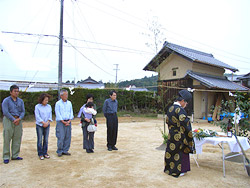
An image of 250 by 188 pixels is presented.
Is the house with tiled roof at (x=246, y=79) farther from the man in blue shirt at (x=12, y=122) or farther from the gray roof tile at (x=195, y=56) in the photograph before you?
the man in blue shirt at (x=12, y=122)

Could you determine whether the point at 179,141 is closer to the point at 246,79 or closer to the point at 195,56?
the point at 195,56

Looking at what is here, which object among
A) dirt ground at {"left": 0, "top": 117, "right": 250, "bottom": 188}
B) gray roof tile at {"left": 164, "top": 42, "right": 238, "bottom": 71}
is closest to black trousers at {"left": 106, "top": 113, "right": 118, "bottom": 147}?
dirt ground at {"left": 0, "top": 117, "right": 250, "bottom": 188}

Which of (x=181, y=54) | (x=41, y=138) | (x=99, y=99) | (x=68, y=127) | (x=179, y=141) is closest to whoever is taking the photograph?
(x=179, y=141)

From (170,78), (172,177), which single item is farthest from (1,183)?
(170,78)

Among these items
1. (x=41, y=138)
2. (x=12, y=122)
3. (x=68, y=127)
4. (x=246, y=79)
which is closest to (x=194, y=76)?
(x=68, y=127)

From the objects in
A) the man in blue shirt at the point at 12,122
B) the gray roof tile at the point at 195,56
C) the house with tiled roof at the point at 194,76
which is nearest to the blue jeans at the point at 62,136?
the man in blue shirt at the point at 12,122

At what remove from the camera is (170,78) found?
1467 centimetres

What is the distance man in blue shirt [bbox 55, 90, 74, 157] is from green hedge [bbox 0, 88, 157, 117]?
7168 millimetres

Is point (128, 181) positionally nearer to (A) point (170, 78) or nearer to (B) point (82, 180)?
(B) point (82, 180)

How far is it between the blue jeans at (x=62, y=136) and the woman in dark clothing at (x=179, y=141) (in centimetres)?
260

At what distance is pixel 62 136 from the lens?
4852 millimetres

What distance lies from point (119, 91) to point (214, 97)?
744 centimetres

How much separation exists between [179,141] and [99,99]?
12.6 m

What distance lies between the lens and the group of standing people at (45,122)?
4324mm
